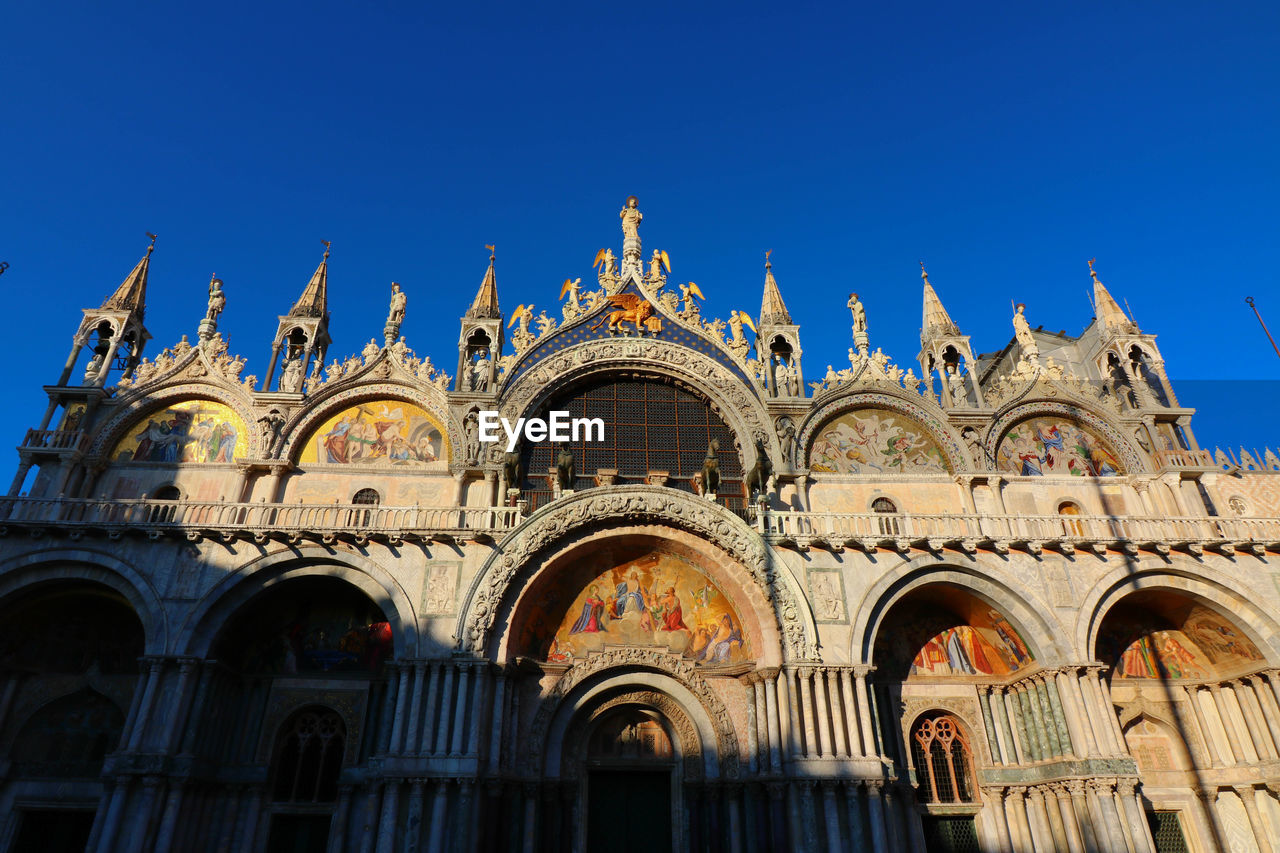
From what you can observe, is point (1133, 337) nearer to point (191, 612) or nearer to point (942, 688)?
point (942, 688)

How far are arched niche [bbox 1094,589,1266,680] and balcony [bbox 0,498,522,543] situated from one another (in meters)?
15.7

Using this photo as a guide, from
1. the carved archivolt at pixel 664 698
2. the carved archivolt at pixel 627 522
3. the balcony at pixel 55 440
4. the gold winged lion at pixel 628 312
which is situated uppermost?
the gold winged lion at pixel 628 312

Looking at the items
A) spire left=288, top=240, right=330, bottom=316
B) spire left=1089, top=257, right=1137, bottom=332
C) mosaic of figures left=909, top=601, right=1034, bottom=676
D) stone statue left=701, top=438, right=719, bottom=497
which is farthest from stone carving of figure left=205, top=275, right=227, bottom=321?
spire left=1089, top=257, right=1137, bottom=332

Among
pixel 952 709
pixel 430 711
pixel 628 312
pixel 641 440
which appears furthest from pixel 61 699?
pixel 952 709

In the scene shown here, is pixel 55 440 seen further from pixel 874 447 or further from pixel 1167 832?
pixel 1167 832

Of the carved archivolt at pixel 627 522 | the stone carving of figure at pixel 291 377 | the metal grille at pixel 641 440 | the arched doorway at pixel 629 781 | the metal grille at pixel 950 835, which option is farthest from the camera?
the stone carving of figure at pixel 291 377

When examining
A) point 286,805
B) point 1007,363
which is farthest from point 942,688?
point 1007,363

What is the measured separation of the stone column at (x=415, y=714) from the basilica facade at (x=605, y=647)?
0.22 ft

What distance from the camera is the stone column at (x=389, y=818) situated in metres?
14.5

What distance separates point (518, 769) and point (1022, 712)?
475 inches

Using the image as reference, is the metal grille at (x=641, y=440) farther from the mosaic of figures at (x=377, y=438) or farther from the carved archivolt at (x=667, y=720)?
the carved archivolt at (x=667, y=720)

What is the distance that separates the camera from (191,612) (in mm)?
16672

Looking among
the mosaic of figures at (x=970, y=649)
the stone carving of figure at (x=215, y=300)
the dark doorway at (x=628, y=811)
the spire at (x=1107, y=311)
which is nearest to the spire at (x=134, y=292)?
the stone carving of figure at (x=215, y=300)

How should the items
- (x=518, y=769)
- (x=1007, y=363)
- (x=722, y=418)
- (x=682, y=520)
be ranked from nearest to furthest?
(x=518, y=769)
(x=682, y=520)
(x=722, y=418)
(x=1007, y=363)
